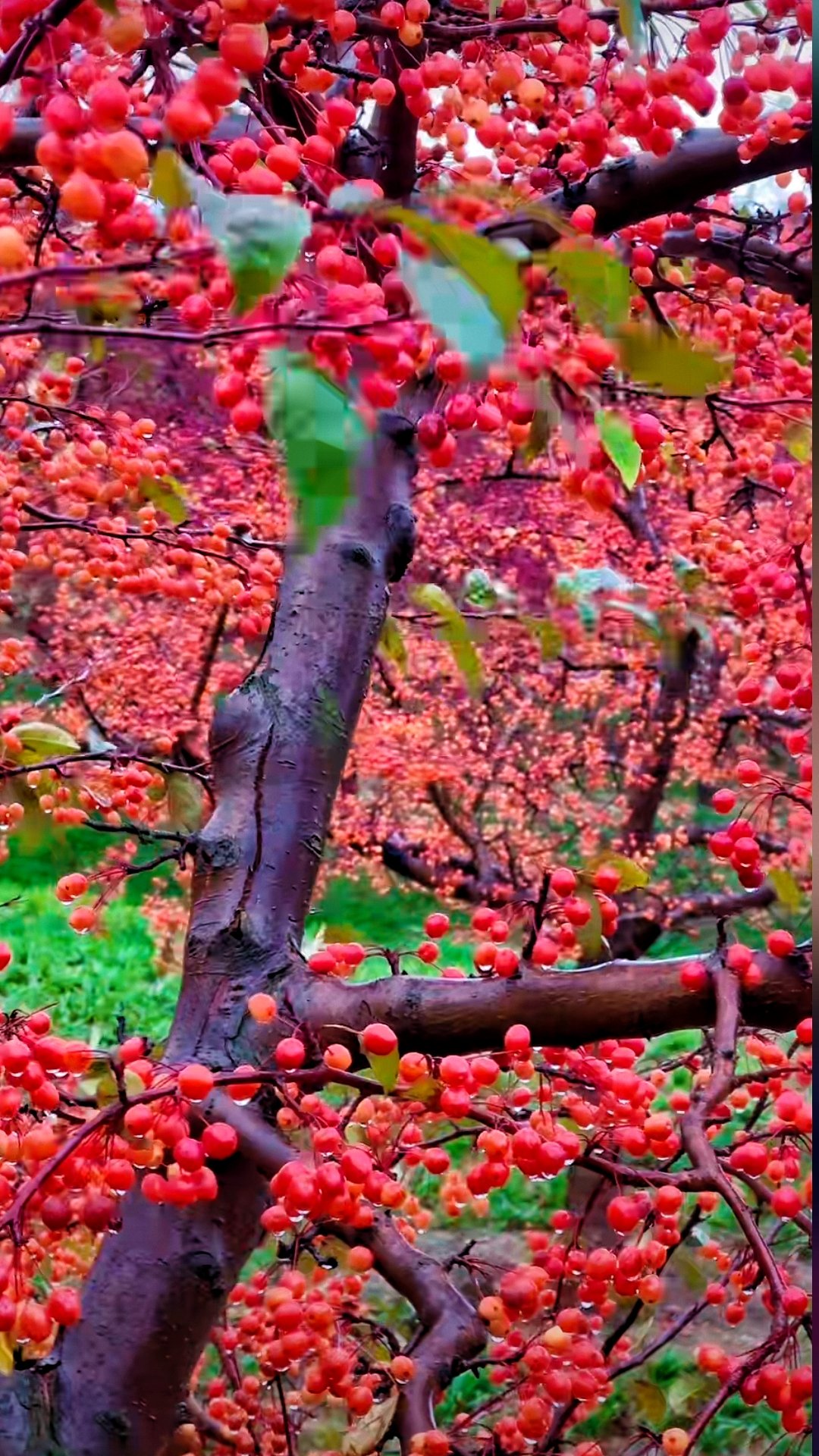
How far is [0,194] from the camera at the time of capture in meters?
1.13

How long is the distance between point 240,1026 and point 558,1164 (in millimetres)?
339

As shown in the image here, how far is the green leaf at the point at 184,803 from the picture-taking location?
1586 millimetres

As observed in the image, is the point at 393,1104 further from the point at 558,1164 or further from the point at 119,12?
the point at 119,12

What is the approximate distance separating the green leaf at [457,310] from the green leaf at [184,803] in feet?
4.00

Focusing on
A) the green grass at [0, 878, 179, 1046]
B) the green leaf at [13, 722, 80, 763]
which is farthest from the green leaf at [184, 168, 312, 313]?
the green grass at [0, 878, 179, 1046]

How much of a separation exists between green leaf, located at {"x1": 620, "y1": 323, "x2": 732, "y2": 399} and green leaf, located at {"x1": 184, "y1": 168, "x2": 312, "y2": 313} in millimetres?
116

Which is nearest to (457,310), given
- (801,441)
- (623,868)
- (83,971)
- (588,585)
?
(801,441)

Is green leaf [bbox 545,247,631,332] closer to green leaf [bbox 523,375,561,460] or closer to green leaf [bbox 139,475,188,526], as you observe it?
green leaf [bbox 523,375,561,460]

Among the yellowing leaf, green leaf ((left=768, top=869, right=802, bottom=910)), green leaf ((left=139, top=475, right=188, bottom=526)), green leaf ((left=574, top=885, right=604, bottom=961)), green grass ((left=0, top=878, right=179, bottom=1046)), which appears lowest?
green grass ((left=0, top=878, right=179, bottom=1046))

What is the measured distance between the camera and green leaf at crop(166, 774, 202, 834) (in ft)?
5.20

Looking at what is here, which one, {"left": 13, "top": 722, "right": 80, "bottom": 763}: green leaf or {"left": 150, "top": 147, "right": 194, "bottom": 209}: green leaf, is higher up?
{"left": 150, "top": 147, "right": 194, "bottom": 209}: green leaf

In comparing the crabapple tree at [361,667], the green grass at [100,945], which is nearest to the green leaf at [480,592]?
the crabapple tree at [361,667]

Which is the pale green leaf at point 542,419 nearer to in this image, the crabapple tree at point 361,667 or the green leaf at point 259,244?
the crabapple tree at point 361,667

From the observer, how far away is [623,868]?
1.02 meters
